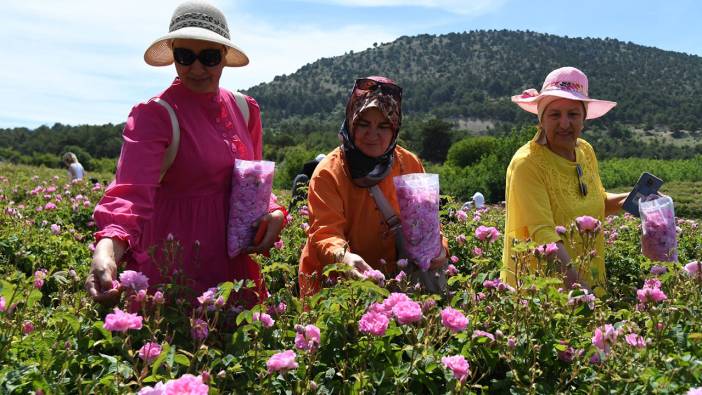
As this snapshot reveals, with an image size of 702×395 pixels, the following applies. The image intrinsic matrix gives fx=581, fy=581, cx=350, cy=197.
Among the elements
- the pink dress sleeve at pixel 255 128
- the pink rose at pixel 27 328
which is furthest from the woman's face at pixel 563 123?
the pink rose at pixel 27 328

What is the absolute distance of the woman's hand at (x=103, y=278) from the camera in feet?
5.89

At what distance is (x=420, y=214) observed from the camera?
7.88 feet

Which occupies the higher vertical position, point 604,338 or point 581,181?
point 581,181

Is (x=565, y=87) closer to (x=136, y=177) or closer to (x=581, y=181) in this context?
(x=581, y=181)

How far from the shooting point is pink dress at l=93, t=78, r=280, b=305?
2197mm

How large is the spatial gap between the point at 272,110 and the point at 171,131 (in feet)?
509

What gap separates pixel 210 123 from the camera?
7.96 feet

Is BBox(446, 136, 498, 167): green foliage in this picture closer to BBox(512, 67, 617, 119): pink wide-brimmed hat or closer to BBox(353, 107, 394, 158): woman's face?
BBox(512, 67, 617, 119): pink wide-brimmed hat

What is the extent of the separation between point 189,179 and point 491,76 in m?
162

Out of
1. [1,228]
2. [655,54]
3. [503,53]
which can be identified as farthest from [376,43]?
[1,228]

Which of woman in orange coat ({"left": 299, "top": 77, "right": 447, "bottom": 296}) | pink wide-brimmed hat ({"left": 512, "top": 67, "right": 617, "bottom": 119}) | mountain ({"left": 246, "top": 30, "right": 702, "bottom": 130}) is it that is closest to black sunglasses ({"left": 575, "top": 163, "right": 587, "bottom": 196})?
pink wide-brimmed hat ({"left": 512, "top": 67, "right": 617, "bottom": 119})

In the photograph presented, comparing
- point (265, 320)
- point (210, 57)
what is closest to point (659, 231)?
point (265, 320)

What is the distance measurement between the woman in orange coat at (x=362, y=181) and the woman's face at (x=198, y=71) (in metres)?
0.62

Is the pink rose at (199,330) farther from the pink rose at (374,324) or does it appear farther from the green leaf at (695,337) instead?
the green leaf at (695,337)
